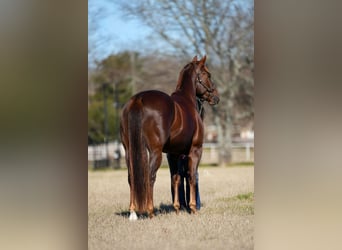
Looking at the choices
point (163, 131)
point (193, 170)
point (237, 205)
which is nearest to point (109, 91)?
point (163, 131)

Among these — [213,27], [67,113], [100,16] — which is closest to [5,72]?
[67,113]

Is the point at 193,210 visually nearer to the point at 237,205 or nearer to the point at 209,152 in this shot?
the point at 237,205

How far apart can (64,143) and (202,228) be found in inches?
45.0

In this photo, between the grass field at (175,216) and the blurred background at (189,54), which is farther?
the blurred background at (189,54)

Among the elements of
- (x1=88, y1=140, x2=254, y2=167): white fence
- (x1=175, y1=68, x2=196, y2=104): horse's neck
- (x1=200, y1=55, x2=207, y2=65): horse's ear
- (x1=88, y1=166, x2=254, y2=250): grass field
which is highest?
(x1=200, y1=55, x2=207, y2=65): horse's ear

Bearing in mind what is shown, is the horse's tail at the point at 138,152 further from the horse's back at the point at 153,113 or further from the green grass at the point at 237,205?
the green grass at the point at 237,205

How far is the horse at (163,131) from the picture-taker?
3.46 metres

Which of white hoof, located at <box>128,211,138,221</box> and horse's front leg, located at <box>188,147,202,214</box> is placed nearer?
white hoof, located at <box>128,211,138,221</box>

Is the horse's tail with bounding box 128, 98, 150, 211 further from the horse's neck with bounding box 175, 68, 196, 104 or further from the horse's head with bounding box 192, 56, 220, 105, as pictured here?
the horse's head with bounding box 192, 56, 220, 105

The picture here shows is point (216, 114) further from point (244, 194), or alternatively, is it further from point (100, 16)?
point (100, 16)

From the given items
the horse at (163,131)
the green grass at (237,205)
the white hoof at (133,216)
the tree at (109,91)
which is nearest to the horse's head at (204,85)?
the horse at (163,131)

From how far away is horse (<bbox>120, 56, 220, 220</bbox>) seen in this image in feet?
11.3

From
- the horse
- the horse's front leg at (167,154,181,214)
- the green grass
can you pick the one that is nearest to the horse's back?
the horse

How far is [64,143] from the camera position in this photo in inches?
134
